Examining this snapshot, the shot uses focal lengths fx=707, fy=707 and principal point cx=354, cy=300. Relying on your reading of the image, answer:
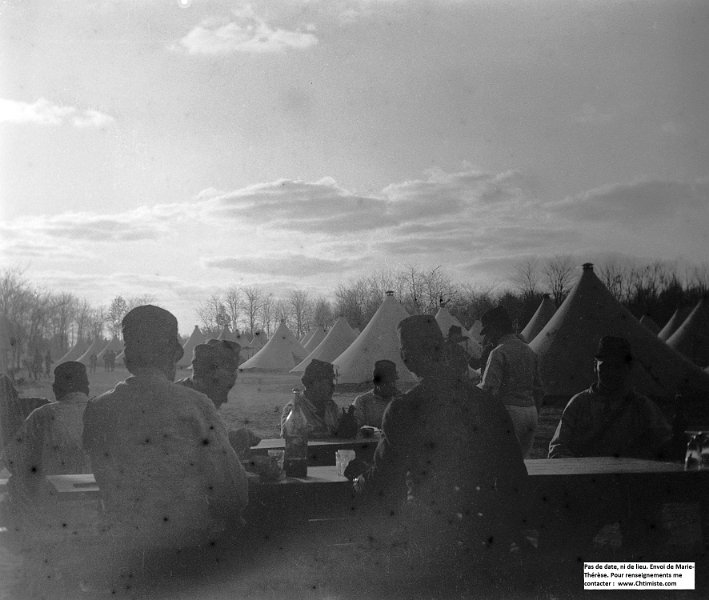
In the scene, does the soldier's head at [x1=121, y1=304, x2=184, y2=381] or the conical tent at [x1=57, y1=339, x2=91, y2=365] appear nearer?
the soldier's head at [x1=121, y1=304, x2=184, y2=381]

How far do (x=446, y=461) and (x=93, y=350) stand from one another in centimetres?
3600

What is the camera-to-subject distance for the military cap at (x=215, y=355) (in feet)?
8.68

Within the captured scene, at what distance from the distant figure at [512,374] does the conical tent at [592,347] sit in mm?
4037

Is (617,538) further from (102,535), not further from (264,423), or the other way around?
(264,423)

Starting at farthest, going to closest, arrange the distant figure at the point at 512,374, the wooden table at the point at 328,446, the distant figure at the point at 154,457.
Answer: the distant figure at the point at 512,374 < the wooden table at the point at 328,446 < the distant figure at the point at 154,457

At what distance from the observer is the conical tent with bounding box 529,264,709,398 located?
7.42 meters

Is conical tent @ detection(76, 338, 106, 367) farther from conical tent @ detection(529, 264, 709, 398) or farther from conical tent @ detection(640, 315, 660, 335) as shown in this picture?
conical tent @ detection(529, 264, 709, 398)

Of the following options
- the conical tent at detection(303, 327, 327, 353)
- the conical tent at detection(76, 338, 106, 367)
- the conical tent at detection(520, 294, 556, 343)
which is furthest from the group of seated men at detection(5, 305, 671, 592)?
the conical tent at detection(76, 338, 106, 367)

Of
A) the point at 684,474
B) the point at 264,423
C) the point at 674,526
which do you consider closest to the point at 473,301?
the point at 264,423

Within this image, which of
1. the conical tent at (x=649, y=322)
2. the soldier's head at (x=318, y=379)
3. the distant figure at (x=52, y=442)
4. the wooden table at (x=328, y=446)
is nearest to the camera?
the distant figure at (x=52, y=442)

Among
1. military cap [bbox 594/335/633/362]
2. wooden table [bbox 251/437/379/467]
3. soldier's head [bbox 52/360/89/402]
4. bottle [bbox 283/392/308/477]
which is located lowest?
wooden table [bbox 251/437/379/467]

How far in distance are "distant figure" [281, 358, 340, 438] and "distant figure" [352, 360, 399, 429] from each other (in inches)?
5.5

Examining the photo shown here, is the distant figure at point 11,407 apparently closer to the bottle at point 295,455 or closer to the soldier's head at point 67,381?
the soldier's head at point 67,381

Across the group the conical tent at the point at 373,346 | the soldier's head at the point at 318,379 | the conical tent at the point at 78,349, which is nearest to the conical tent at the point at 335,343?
the conical tent at the point at 373,346
